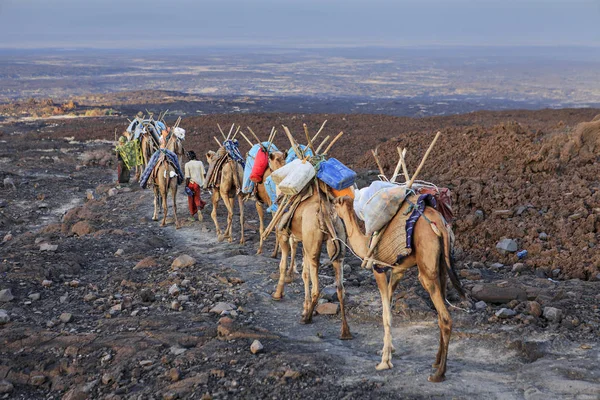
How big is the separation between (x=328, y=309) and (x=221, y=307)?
5.37ft

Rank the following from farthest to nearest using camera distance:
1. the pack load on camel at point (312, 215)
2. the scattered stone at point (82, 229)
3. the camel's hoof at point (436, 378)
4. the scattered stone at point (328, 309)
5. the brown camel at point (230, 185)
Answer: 1. the scattered stone at point (82, 229)
2. the brown camel at point (230, 185)
3. the scattered stone at point (328, 309)
4. the pack load on camel at point (312, 215)
5. the camel's hoof at point (436, 378)

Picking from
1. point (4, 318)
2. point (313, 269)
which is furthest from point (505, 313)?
point (4, 318)

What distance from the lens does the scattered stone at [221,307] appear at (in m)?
10.5

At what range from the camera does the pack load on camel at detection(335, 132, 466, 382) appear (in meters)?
7.70

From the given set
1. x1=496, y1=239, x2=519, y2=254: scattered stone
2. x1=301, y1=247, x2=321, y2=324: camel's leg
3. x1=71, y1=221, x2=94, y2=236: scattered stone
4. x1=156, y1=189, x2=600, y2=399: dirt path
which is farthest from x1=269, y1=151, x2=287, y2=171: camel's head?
x1=71, y1=221, x2=94, y2=236: scattered stone

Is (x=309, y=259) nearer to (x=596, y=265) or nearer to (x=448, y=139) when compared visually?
(x=596, y=265)

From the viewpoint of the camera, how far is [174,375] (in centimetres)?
814

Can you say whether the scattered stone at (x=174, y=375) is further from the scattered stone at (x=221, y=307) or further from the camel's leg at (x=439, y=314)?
the camel's leg at (x=439, y=314)

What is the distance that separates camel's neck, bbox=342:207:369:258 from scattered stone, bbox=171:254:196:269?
4.78 meters

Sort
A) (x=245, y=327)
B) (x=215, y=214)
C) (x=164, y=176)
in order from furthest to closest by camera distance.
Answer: (x=164, y=176) < (x=215, y=214) < (x=245, y=327)

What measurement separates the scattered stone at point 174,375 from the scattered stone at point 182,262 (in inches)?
178

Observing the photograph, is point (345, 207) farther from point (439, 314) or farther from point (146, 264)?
point (146, 264)

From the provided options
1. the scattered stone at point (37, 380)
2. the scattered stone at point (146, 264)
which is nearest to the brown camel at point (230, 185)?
the scattered stone at point (146, 264)

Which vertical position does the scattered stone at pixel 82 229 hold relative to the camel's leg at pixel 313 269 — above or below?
below
